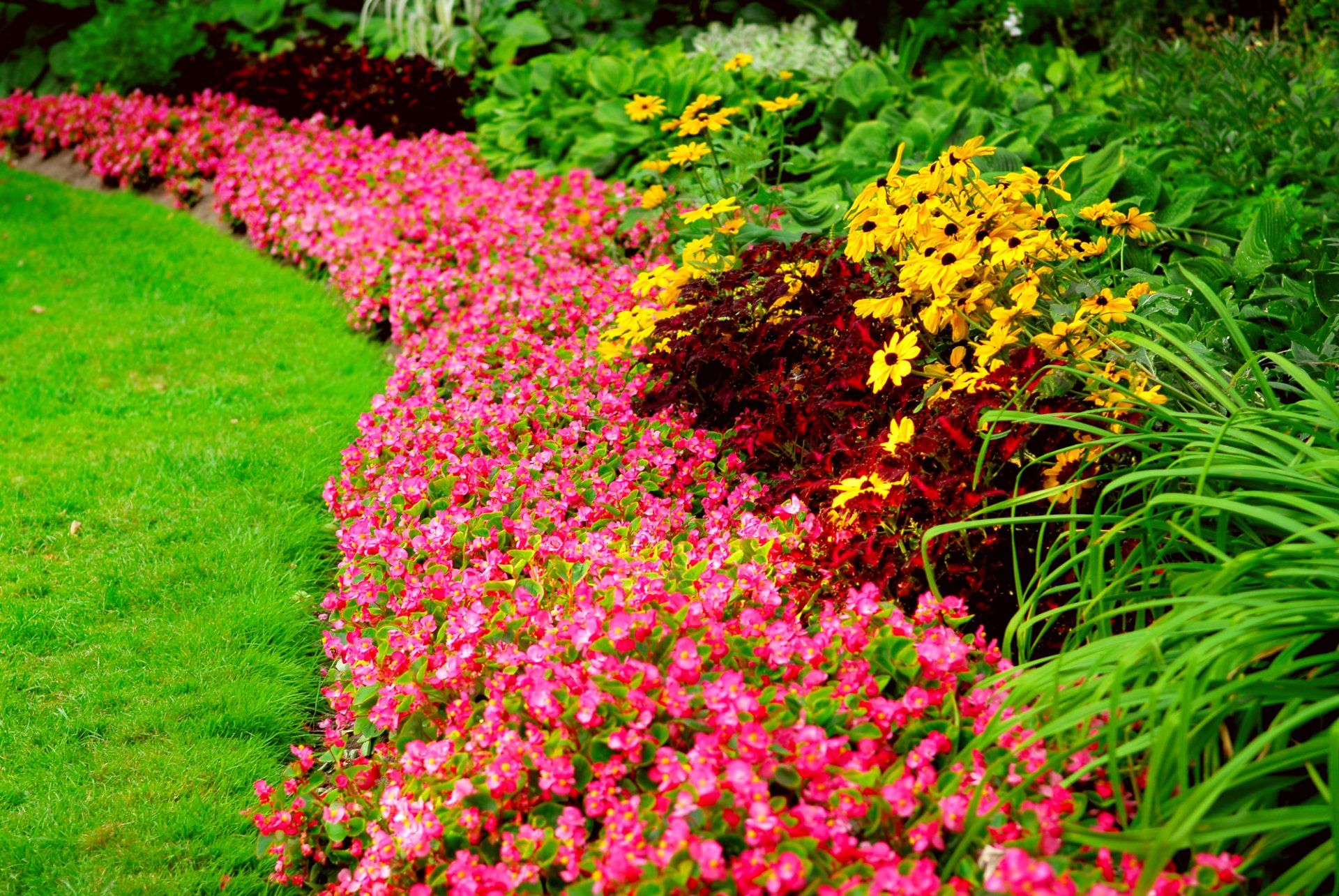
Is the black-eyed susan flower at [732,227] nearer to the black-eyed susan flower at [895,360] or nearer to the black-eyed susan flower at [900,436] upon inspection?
the black-eyed susan flower at [895,360]

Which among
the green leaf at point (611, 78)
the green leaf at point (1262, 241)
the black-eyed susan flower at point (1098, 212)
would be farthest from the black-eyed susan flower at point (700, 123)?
the green leaf at point (611, 78)

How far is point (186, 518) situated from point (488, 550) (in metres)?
1.36

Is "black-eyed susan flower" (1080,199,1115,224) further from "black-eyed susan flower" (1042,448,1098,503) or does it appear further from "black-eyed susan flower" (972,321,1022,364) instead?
"black-eyed susan flower" (1042,448,1098,503)

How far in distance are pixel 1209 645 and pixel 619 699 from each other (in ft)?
3.11

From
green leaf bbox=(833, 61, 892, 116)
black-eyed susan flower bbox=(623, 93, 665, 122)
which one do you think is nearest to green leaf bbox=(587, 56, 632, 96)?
green leaf bbox=(833, 61, 892, 116)

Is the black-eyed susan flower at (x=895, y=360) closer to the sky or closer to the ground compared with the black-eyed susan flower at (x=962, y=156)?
closer to the ground

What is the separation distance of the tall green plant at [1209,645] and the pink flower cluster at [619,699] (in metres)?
0.08

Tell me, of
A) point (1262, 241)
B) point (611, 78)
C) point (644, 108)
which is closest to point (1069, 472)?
point (1262, 241)

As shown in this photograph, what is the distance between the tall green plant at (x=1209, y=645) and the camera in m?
1.49

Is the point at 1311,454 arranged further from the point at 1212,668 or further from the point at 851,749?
the point at 851,749

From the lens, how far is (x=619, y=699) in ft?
6.14

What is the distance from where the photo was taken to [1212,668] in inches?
60.2

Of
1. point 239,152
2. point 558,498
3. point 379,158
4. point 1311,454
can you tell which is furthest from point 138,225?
point 1311,454

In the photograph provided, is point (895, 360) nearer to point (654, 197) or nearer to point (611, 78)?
point (654, 197)
